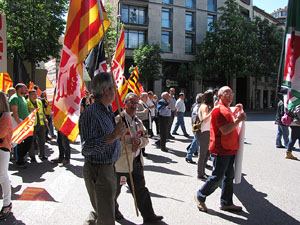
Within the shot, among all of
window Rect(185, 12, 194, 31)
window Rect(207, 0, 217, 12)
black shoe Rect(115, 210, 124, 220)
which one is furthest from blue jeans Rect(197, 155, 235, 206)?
window Rect(207, 0, 217, 12)

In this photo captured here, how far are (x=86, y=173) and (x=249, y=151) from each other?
22.4 ft

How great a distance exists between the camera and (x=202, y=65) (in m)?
30.4

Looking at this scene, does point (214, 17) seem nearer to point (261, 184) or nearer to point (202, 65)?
point (202, 65)

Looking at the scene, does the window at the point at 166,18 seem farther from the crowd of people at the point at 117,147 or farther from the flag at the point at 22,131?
the flag at the point at 22,131

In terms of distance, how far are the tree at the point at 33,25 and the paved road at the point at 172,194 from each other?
15.2m

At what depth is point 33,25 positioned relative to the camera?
18.8 metres

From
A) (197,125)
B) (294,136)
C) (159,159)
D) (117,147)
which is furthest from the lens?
(294,136)

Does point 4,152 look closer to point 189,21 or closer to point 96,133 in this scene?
point 96,133

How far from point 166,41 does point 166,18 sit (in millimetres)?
2856

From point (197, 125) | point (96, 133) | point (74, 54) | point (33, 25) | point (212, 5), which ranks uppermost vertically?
point (212, 5)

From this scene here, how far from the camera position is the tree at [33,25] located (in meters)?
18.5

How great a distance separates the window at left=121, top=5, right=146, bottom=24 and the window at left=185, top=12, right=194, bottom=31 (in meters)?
5.56

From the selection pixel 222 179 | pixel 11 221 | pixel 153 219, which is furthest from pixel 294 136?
pixel 11 221

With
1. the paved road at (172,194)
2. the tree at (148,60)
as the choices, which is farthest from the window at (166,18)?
the paved road at (172,194)
